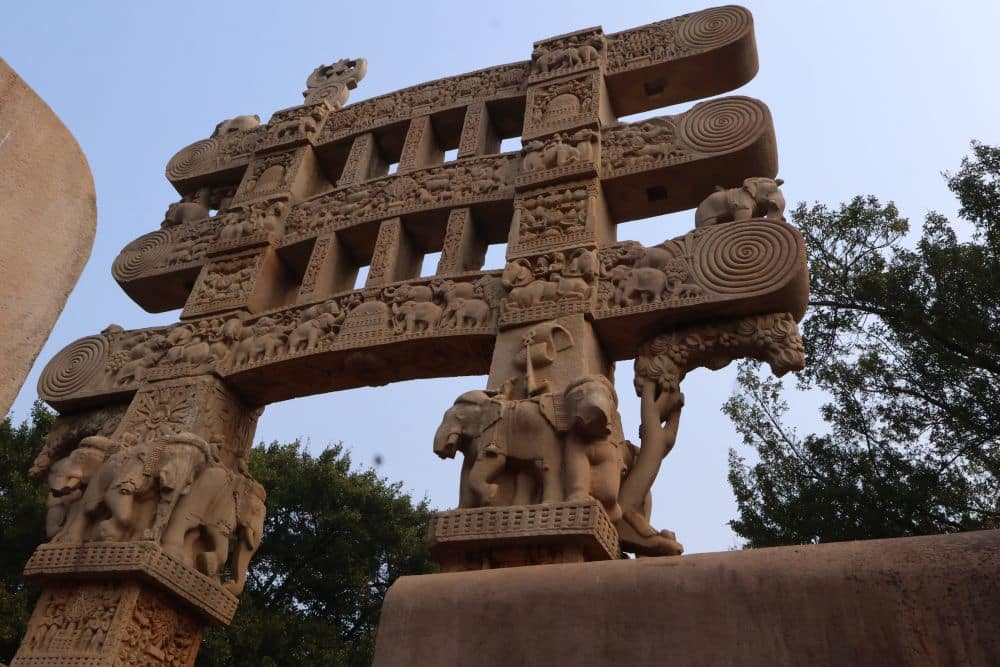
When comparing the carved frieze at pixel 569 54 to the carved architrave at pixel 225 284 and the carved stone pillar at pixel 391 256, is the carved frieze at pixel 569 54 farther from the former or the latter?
the carved architrave at pixel 225 284

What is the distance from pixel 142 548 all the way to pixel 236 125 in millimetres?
6133

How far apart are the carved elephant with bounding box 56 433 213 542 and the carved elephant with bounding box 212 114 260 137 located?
202 inches

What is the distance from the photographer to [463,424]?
5074 mm

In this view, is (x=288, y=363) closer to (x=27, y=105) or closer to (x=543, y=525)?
(x=543, y=525)

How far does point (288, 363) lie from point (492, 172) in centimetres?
260

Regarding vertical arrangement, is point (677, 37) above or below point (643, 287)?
above

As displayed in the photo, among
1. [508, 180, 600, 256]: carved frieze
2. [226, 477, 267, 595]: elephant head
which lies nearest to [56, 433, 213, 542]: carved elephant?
[226, 477, 267, 595]: elephant head

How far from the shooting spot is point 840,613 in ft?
7.28

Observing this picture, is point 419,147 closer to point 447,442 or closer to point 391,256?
point 391,256

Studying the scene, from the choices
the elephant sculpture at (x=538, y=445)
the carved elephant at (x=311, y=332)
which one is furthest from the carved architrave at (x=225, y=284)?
the elephant sculpture at (x=538, y=445)

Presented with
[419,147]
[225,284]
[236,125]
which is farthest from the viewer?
[236,125]

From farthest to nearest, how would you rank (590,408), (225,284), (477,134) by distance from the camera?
1. (477,134)
2. (225,284)
3. (590,408)

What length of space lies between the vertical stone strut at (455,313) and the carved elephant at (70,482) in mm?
20

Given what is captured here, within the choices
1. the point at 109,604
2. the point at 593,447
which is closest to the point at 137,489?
the point at 109,604
